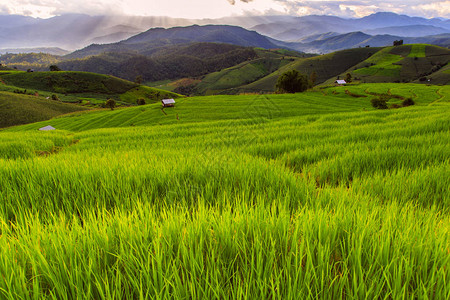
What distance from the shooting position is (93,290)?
1043 mm

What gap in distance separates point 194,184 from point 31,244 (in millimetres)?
1513

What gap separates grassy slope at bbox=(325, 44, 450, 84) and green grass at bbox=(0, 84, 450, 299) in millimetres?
174648

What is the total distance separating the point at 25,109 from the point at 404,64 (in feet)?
762

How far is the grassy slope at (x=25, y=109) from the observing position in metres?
88.1

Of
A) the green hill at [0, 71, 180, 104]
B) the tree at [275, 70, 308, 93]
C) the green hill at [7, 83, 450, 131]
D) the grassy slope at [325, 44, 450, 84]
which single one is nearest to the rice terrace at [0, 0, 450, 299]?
the green hill at [7, 83, 450, 131]

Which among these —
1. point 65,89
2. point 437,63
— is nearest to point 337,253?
point 65,89

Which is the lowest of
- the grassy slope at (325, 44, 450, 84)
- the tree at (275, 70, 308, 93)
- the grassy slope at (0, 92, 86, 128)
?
the grassy slope at (0, 92, 86, 128)

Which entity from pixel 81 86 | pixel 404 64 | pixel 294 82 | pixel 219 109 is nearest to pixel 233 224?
pixel 219 109

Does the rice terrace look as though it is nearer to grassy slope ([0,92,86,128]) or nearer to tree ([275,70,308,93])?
tree ([275,70,308,93])

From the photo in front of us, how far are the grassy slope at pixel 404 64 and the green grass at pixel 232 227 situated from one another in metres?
175

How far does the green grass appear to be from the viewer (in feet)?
3.30

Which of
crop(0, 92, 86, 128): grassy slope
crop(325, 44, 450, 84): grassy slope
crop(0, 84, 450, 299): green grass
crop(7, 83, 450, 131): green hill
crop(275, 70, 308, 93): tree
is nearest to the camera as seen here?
crop(0, 84, 450, 299): green grass

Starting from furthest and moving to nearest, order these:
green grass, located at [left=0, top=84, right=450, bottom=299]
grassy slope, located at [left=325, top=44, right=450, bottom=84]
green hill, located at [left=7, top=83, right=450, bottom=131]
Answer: grassy slope, located at [left=325, top=44, right=450, bottom=84] → green hill, located at [left=7, top=83, right=450, bottom=131] → green grass, located at [left=0, top=84, right=450, bottom=299]

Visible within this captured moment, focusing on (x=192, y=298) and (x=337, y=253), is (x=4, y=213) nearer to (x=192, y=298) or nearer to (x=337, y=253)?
(x=192, y=298)
